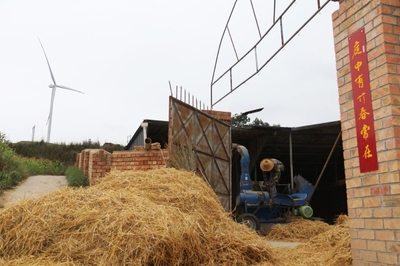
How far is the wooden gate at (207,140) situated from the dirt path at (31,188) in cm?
297

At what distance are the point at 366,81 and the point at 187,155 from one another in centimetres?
462

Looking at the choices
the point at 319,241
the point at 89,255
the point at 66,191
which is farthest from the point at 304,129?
the point at 89,255

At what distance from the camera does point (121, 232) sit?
332 centimetres

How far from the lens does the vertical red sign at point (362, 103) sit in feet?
8.37

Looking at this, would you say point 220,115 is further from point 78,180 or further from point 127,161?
point 78,180

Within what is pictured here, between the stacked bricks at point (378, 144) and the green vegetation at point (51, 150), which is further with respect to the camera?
the green vegetation at point (51, 150)

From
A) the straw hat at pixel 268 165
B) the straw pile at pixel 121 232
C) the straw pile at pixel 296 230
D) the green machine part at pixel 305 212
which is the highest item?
the straw hat at pixel 268 165

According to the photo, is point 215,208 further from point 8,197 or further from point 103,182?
point 8,197

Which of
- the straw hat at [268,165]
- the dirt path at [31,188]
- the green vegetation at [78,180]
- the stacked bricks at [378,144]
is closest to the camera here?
the stacked bricks at [378,144]

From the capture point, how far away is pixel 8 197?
273 inches

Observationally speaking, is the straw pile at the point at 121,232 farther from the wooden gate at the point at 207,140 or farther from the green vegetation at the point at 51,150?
the green vegetation at the point at 51,150

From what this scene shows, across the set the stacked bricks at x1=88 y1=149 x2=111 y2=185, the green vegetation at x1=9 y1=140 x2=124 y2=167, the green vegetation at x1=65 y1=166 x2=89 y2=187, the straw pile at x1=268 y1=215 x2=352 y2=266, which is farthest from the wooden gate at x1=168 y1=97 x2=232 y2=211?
the green vegetation at x1=9 y1=140 x2=124 y2=167

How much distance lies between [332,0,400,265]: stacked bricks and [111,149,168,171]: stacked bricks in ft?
13.8

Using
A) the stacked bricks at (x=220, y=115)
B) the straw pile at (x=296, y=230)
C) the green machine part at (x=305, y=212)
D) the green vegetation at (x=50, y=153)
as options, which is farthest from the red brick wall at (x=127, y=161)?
the green vegetation at (x=50, y=153)
